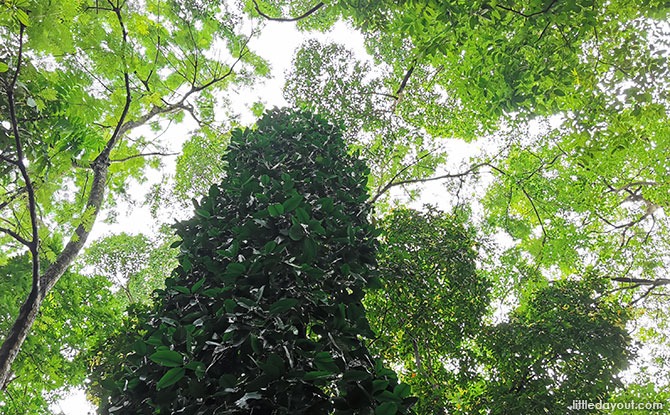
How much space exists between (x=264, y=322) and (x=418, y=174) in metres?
6.69

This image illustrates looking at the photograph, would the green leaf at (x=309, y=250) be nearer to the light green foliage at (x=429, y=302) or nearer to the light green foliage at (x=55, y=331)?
the light green foliage at (x=429, y=302)

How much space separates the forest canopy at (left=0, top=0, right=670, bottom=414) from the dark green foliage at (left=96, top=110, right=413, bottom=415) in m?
0.26

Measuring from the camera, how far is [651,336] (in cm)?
925

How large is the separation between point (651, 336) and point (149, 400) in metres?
11.6

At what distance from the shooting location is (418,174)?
7.87 metres

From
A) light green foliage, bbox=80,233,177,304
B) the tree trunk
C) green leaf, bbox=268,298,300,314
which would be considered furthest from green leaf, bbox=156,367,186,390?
light green foliage, bbox=80,233,177,304

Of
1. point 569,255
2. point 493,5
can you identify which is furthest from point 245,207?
point 569,255

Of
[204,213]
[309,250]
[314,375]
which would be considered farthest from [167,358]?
[204,213]

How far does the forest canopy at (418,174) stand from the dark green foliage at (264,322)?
26cm

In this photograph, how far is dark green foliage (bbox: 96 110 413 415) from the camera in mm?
1442

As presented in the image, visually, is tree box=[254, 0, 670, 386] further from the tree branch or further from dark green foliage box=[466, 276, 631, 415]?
the tree branch

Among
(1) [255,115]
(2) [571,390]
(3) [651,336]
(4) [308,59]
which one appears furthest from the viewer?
(3) [651,336]

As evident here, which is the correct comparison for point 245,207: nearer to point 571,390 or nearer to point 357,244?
point 357,244

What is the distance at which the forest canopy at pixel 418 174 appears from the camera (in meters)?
2.97
